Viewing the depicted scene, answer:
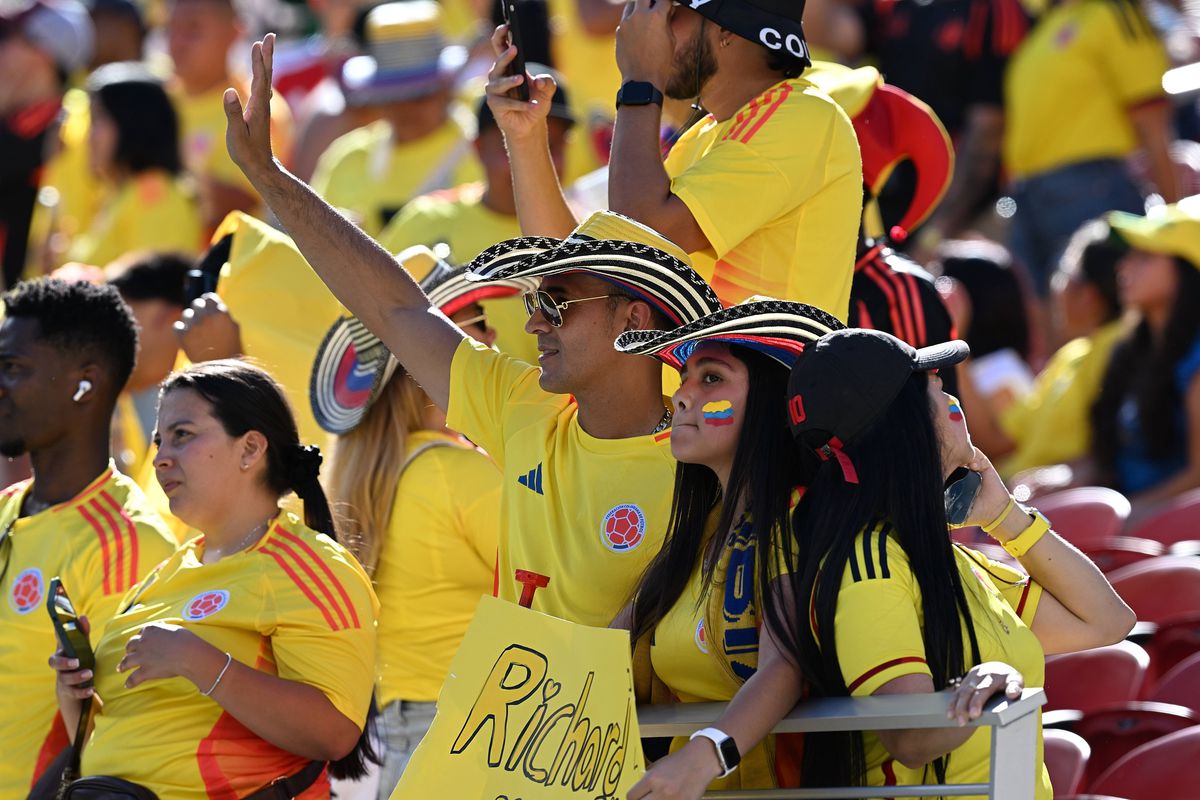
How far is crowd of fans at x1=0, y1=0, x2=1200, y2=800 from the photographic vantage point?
304 centimetres

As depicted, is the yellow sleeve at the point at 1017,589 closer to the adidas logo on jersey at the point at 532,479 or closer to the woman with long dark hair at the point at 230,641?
the adidas logo on jersey at the point at 532,479

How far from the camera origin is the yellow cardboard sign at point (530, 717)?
9.78ft

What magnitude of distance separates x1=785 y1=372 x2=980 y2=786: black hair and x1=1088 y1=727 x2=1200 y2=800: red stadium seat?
1170 millimetres

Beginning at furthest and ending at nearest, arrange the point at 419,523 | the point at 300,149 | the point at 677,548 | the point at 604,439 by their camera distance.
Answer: the point at 300,149, the point at 419,523, the point at 604,439, the point at 677,548

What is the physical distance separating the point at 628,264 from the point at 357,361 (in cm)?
151

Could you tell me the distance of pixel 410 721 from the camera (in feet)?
15.5

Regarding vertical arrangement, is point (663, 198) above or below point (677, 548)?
above

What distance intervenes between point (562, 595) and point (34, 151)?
6645mm

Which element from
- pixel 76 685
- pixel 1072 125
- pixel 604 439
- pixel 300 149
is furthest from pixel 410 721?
pixel 300 149

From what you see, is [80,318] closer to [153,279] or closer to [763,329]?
[153,279]

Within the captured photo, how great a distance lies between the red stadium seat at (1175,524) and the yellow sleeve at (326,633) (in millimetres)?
2892

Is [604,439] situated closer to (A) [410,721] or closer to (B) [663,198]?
(B) [663,198]

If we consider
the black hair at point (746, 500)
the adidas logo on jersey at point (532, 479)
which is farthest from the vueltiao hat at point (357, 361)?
the black hair at point (746, 500)

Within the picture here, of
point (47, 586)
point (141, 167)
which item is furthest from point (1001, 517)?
point (141, 167)
